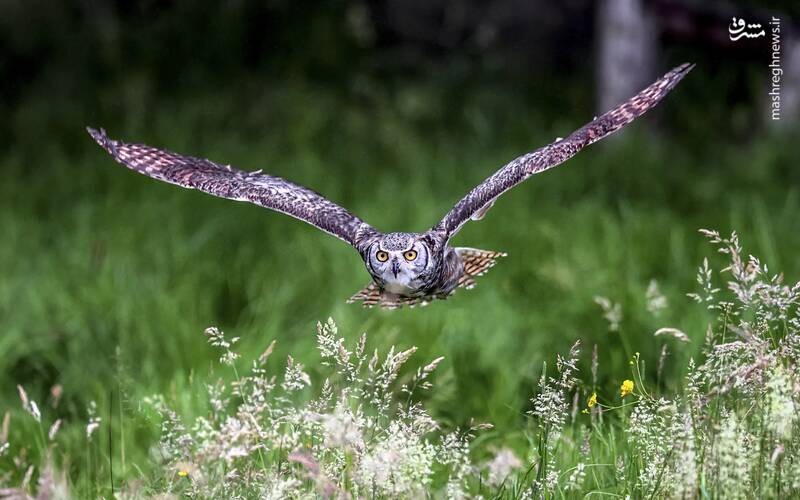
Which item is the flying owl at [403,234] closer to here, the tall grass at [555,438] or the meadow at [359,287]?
the meadow at [359,287]

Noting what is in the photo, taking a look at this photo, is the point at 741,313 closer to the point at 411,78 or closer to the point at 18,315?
the point at 18,315

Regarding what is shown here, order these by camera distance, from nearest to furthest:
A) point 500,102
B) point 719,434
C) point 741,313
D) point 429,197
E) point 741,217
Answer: point 719,434 → point 741,313 → point 741,217 → point 429,197 → point 500,102

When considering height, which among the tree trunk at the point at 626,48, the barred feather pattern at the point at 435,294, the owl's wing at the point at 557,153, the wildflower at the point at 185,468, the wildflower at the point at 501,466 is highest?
the tree trunk at the point at 626,48

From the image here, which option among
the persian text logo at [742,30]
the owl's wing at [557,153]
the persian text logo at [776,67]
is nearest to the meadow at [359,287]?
the persian text logo at [776,67]

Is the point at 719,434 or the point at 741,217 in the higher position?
the point at 741,217

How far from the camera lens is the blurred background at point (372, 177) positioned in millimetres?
6809

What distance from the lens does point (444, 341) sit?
6.54 metres

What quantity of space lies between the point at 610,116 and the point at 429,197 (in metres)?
4.47

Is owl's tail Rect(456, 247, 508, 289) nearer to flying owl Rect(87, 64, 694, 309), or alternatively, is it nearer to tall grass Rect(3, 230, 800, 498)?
flying owl Rect(87, 64, 694, 309)

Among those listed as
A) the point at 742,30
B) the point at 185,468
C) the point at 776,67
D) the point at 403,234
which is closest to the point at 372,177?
the point at 742,30

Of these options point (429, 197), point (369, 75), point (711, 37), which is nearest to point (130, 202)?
point (429, 197)

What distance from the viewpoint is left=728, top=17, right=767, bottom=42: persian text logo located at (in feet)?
32.4

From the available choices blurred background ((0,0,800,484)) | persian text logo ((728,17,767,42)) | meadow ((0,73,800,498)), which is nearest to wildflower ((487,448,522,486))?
meadow ((0,73,800,498))

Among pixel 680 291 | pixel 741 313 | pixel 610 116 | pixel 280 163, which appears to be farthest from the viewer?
pixel 280 163
